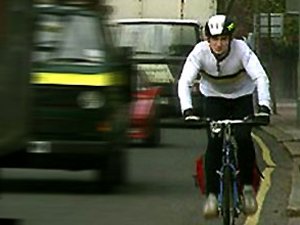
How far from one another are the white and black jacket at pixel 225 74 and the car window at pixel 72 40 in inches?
156

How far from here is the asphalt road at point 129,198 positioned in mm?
12867

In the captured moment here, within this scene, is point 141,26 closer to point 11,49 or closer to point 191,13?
point 191,13

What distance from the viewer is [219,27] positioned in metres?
10.6

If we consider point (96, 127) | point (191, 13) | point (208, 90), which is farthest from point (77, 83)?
point (191, 13)

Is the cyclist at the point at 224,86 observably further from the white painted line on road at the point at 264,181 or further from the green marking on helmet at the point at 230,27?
the white painted line on road at the point at 264,181

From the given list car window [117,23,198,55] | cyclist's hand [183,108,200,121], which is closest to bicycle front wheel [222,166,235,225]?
cyclist's hand [183,108,200,121]

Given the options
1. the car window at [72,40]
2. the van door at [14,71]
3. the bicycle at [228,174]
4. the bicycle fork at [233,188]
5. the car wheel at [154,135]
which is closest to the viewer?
the van door at [14,71]

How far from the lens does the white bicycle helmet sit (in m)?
10.5

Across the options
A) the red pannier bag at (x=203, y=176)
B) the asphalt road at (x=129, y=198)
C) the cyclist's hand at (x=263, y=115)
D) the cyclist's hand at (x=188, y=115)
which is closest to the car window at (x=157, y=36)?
the asphalt road at (x=129, y=198)

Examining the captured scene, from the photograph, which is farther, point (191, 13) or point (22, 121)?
point (191, 13)

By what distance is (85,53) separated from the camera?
14.9m

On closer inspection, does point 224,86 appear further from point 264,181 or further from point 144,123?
point 144,123

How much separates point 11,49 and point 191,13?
35.4 metres

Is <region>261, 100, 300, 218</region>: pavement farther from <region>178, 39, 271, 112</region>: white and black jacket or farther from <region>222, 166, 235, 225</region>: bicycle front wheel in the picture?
<region>178, 39, 271, 112</region>: white and black jacket
